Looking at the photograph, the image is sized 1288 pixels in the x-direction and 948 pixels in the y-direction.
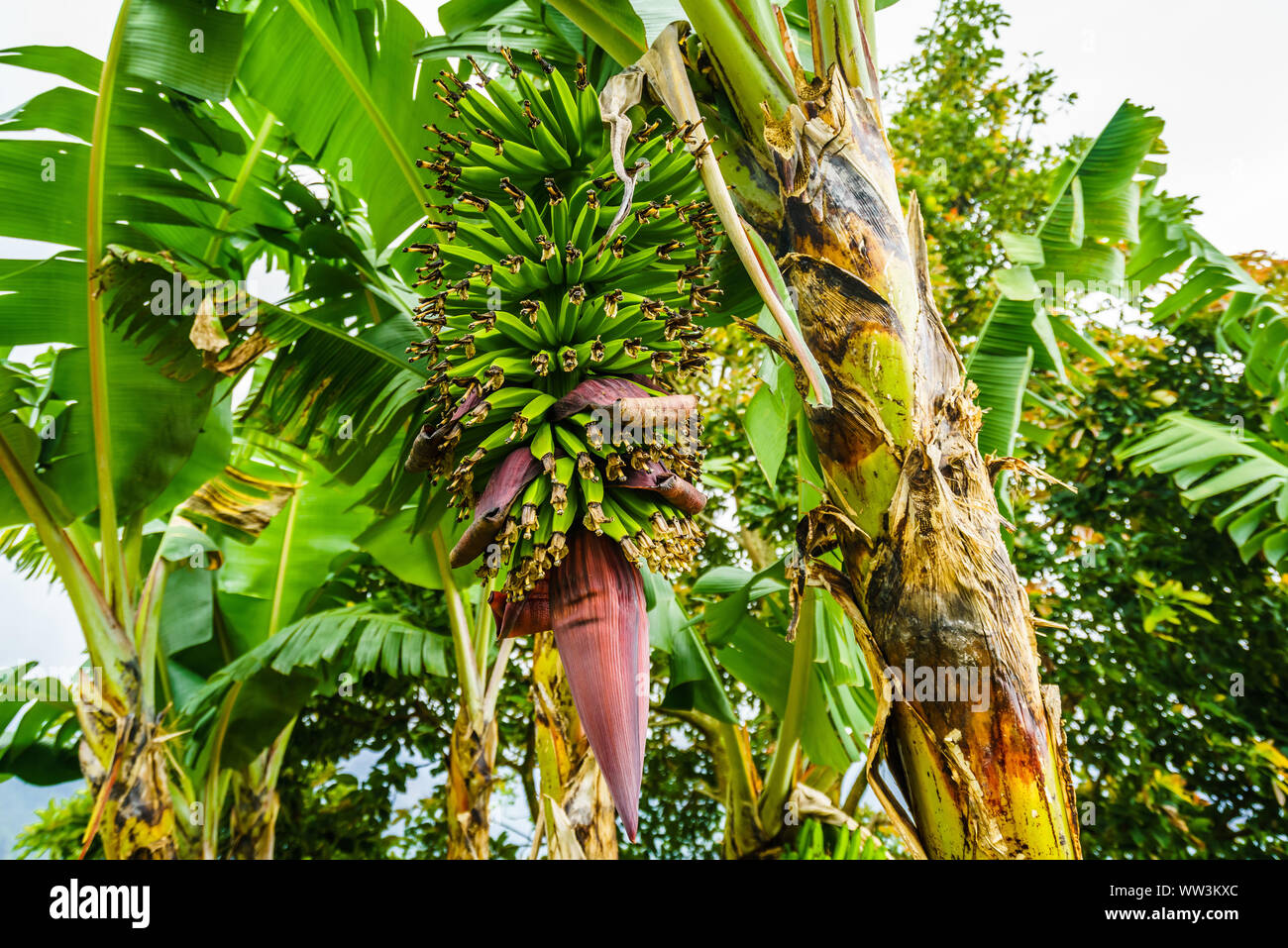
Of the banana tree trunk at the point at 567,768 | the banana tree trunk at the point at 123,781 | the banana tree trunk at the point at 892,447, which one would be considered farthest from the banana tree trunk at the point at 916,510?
the banana tree trunk at the point at 123,781

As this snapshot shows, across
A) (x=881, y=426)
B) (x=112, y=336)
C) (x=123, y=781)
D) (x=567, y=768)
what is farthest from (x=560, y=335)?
(x=123, y=781)

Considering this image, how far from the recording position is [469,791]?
7.23 feet

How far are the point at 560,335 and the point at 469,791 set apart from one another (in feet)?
5.70

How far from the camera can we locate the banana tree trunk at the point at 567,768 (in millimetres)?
1848

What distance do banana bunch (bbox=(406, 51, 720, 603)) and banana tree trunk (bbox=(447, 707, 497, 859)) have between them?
5.06 ft

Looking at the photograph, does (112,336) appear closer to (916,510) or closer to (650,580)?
(650,580)

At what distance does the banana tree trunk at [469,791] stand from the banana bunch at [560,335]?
154 centimetres

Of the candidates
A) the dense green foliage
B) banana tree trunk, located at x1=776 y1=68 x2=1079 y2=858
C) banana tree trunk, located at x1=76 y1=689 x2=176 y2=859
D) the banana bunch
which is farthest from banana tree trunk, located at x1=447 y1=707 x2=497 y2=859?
banana tree trunk, located at x1=776 y1=68 x2=1079 y2=858

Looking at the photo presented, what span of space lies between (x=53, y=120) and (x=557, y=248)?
1.43 metres

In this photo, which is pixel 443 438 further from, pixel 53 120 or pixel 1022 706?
pixel 53 120

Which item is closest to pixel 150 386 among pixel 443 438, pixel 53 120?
pixel 53 120

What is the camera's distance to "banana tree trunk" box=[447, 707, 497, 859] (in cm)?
218

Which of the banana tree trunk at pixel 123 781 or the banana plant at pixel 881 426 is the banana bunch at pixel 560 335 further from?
the banana tree trunk at pixel 123 781
